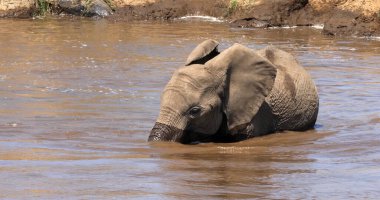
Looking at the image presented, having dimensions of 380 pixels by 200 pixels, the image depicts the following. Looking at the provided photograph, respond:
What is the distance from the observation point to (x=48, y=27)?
2105 cm

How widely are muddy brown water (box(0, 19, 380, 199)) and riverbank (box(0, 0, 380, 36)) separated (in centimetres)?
329

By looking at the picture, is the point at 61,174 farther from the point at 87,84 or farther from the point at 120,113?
the point at 87,84

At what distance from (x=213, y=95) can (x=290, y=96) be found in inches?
54.1

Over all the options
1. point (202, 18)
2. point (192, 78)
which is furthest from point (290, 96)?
point (202, 18)

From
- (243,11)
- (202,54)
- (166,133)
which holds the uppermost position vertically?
(202,54)

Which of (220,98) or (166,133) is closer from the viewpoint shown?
(166,133)

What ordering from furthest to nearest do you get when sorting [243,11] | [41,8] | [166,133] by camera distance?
[41,8] < [243,11] < [166,133]

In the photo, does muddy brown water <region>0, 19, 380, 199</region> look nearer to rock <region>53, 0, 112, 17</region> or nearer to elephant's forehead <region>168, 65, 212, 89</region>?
elephant's forehead <region>168, 65, 212, 89</region>

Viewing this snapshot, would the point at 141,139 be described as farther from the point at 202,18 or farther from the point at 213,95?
the point at 202,18

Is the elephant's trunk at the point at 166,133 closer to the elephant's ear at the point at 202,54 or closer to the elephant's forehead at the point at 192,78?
the elephant's forehead at the point at 192,78

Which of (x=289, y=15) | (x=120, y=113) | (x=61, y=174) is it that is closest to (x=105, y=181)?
(x=61, y=174)

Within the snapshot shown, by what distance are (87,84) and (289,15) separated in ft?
36.9

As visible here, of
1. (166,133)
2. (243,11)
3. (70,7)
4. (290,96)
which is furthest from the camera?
(70,7)

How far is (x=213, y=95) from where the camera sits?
7.90m
